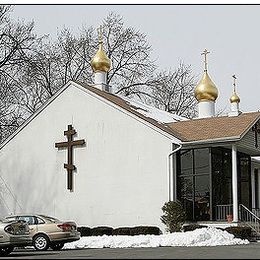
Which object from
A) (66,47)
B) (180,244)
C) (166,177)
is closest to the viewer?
(180,244)

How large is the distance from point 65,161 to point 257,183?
39.1ft

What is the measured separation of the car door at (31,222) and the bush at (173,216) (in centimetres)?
646

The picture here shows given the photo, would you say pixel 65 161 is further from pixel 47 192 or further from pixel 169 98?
pixel 169 98

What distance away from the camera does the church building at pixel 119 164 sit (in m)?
28.5

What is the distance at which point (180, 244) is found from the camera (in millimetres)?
23781

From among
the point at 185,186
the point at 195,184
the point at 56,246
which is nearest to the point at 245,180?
the point at 195,184

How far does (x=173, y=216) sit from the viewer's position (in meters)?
27.2

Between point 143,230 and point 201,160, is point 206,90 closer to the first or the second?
point 201,160

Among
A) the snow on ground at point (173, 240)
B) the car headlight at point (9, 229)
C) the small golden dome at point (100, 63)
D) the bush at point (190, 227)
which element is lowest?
the snow on ground at point (173, 240)

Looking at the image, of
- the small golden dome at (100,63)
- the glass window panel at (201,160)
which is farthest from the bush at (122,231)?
the small golden dome at (100,63)

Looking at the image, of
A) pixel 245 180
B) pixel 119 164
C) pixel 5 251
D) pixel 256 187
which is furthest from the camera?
pixel 256 187

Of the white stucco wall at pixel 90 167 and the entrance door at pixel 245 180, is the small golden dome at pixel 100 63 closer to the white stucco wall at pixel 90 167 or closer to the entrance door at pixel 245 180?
the white stucco wall at pixel 90 167

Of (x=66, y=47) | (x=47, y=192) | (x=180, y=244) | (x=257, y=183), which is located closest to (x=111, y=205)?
(x=47, y=192)

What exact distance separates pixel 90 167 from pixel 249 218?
7932 mm
